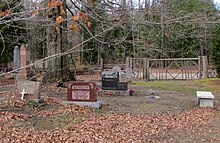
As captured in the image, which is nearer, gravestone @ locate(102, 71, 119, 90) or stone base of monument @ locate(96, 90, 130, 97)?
stone base of monument @ locate(96, 90, 130, 97)

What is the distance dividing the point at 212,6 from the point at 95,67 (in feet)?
40.0

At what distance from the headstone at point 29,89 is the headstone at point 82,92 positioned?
93 centimetres

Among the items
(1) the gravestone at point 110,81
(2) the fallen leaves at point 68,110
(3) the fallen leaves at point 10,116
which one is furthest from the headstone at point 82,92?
(1) the gravestone at point 110,81

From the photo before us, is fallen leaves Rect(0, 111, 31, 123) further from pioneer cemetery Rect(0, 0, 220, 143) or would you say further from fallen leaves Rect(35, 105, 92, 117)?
fallen leaves Rect(35, 105, 92, 117)

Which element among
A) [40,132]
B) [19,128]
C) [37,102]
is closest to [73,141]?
[40,132]

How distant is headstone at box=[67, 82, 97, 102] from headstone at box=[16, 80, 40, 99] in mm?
930

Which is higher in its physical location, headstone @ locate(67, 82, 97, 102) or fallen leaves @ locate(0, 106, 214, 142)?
headstone @ locate(67, 82, 97, 102)

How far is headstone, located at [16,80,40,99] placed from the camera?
8.20 meters

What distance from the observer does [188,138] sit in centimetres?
520

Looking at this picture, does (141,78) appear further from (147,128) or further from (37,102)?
(147,128)

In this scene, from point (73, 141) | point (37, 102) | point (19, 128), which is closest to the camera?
point (73, 141)

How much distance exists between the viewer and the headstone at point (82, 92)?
321 inches

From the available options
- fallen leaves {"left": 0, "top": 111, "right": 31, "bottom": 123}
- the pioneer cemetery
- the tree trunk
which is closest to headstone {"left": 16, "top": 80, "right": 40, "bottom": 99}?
the pioneer cemetery

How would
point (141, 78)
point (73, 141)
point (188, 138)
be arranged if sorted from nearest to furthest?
point (73, 141) < point (188, 138) < point (141, 78)
